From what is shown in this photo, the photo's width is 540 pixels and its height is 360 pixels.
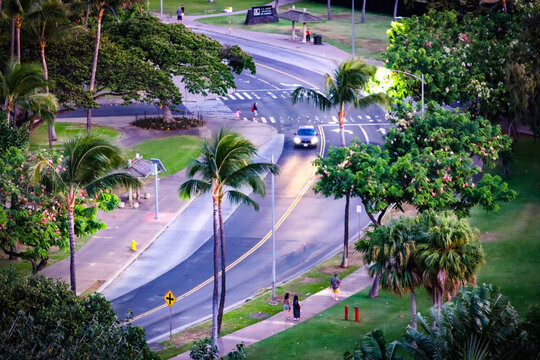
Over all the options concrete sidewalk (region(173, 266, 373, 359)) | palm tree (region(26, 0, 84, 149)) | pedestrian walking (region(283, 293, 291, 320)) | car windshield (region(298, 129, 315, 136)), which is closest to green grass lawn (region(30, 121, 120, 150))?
palm tree (region(26, 0, 84, 149))

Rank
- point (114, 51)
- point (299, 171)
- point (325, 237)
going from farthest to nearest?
point (114, 51) → point (299, 171) → point (325, 237)

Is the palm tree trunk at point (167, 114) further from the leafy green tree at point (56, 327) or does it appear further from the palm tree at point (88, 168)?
the leafy green tree at point (56, 327)

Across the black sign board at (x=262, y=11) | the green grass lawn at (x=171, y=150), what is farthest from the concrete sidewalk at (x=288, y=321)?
the black sign board at (x=262, y=11)

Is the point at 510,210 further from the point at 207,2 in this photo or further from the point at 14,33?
the point at 207,2

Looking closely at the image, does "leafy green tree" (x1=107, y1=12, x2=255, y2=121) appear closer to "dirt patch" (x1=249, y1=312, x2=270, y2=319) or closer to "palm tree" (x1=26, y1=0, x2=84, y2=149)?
"palm tree" (x1=26, y1=0, x2=84, y2=149)

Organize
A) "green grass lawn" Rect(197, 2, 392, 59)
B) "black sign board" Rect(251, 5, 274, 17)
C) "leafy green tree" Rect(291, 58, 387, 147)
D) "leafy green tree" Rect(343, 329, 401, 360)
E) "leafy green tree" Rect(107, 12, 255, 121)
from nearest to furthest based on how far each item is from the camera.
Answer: "leafy green tree" Rect(343, 329, 401, 360) → "leafy green tree" Rect(291, 58, 387, 147) → "leafy green tree" Rect(107, 12, 255, 121) → "green grass lawn" Rect(197, 2, 392, 59) → "black sign board" Rect(251, 5, 274, 17)

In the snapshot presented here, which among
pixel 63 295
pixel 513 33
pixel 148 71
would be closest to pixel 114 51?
pixel 148 71
